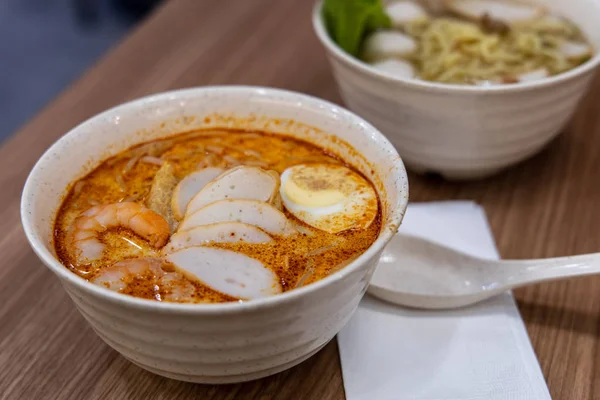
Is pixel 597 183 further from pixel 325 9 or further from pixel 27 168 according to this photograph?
pixel 27 168

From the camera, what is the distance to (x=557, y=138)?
1.73 meters

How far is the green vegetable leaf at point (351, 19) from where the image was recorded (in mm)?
1597

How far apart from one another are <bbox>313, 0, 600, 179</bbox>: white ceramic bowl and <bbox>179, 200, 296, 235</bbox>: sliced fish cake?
47cm

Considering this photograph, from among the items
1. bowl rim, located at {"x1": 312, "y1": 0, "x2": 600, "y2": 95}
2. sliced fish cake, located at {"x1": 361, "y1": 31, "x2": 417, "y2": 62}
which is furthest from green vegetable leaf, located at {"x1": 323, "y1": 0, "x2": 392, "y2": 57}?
Result: bowl rim, located at {"x1": 312, "y1": 0, "x2": 600, "y2": 95}

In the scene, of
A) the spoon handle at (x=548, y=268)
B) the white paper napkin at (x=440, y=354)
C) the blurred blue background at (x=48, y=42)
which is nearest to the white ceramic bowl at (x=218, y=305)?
the white paper napkin at (x=440, y=354)

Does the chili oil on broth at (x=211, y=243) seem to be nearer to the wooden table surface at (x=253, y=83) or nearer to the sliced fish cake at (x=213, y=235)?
the sliced fish cake at (x=213, y=235)

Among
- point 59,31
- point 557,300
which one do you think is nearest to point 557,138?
point 557,300

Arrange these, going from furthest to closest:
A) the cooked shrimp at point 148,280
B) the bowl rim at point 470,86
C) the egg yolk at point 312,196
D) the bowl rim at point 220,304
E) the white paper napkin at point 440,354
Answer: the bowl rim at point 470,86, the egg yolk at point 312,196, the white paper napkin at point 440,354, the cooked shrimp at point 148,280, the bowl rim at point 220,304

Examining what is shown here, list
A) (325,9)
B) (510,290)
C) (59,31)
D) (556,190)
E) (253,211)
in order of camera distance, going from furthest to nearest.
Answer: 1. (59,31)
2. (325,9)
3. (556,190)
4. (510,290)
5. (253,211)

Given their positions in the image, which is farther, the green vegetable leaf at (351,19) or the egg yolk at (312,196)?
the green vegetable leaf at (351,19)

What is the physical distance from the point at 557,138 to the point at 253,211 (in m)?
1.05

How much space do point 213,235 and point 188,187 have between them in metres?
0.16

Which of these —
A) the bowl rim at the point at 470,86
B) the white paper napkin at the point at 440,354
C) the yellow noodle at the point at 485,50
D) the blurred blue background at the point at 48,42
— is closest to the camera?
the white paper napkin at the point at 440,354

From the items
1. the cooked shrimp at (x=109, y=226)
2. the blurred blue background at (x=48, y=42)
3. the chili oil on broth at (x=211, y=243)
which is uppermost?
the cooked shrimp at (x=109, y=226)
